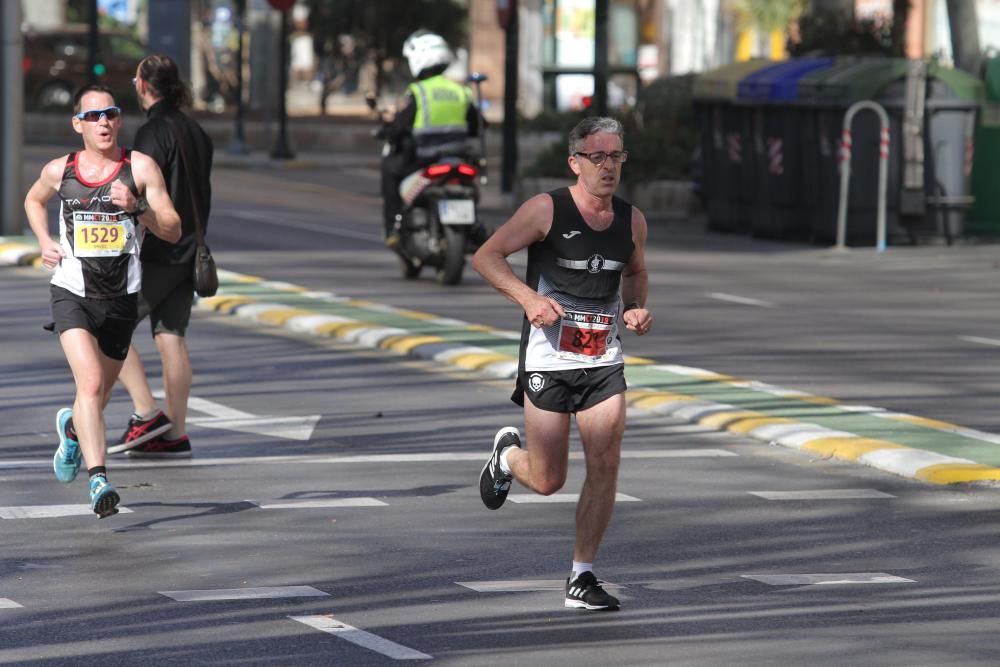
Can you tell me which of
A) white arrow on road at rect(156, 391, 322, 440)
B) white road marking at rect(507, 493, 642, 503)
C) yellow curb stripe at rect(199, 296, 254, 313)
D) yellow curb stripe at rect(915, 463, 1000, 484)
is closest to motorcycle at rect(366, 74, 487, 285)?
yellow curb stripe at rect(199, 296, 254, 313)

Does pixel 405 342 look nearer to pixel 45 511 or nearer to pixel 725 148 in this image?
pixel 45 511

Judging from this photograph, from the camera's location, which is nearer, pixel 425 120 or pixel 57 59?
pixel 425 120

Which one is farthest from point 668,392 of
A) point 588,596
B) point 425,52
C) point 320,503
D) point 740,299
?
point 740,299

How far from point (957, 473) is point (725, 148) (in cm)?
1749

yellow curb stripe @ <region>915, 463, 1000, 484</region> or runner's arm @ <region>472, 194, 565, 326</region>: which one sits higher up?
runner's arm @ <region>472, 194, 565, 326</region>

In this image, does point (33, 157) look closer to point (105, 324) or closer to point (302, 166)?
point (302, 166)

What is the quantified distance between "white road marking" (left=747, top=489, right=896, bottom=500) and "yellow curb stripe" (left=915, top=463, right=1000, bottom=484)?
393 mm

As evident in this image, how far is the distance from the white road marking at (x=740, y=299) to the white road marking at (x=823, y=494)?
8.53 metres

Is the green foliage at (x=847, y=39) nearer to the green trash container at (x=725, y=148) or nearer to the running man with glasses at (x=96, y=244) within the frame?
the green trash container at (x=725, y=148)

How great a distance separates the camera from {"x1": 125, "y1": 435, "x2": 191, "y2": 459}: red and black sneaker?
10516 millimetres

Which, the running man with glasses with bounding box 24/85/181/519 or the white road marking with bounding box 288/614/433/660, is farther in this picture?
the running man with glasses with bounding box 24/85/181/519

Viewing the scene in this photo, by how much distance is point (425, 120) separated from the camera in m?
18.2

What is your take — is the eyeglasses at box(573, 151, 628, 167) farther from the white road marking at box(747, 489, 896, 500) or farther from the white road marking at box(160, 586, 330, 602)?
the white road marking at box(747, 489, 896, 500)

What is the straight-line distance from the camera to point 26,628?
6.94m
